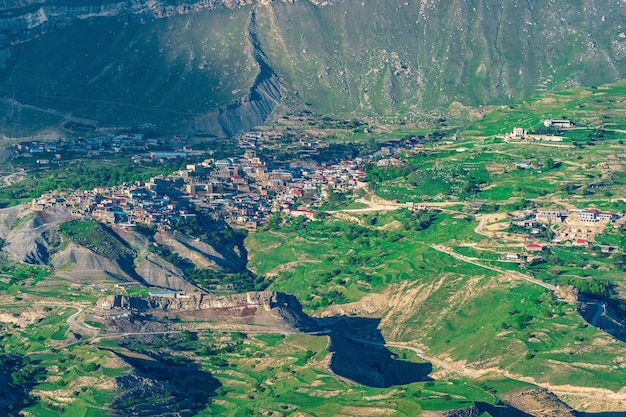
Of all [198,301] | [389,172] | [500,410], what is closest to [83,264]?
[198,301]

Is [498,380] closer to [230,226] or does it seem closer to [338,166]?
[230,226]

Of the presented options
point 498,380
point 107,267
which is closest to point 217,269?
point 107,267

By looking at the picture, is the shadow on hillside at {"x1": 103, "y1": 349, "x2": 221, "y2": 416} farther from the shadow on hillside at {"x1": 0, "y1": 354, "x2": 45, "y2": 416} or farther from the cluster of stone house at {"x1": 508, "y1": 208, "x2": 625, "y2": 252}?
the cluster of stone house at {"x1": 508, "y1": 208, "x2": 625, "y2": 252}

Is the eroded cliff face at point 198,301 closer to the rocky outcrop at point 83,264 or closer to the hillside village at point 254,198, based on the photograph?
the rocky outcrop at point 83,264

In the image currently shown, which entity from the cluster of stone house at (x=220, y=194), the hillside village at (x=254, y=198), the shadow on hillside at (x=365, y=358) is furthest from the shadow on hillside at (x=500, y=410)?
the cluster of stone house at (x=220, y=194)

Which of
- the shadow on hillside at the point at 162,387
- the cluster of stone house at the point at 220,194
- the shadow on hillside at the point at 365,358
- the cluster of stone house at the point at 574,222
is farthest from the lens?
the cluster of stone house at the point at 220,194

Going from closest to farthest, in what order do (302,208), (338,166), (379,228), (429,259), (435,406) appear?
(435,406)
(429,259)
(379,228)
(302,208)
(338,166)
